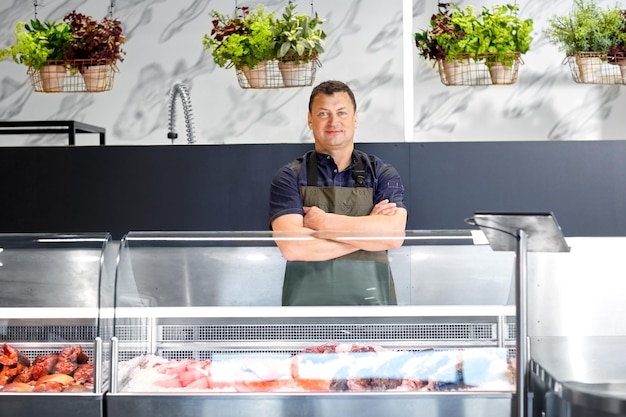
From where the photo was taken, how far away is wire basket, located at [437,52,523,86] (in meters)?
3.78

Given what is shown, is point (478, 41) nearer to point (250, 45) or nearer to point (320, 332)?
point (250, 45)

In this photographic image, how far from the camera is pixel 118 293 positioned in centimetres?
226

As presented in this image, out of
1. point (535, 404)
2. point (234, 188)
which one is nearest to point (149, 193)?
point (234, 188)

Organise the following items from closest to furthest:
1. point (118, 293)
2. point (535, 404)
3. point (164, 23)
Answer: point (535, 404), point (118, 293), point (164, 23)

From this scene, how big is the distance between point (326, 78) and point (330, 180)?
6.48 feet

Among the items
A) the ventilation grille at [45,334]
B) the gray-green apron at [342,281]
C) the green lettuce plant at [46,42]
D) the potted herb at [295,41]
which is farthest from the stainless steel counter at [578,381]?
the green lettuce plant at [46,42]

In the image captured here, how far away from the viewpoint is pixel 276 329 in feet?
7.72

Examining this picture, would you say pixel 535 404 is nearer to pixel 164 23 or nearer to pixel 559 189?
pixel 559 189

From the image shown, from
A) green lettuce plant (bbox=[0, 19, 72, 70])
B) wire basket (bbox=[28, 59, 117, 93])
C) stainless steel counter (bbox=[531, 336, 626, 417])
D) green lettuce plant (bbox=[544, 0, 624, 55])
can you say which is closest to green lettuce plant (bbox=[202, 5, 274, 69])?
wire basket (bbox=[28, 59, 117, 93])

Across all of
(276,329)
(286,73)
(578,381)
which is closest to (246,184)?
(286,73)

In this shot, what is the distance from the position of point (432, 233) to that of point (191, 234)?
2.18ft

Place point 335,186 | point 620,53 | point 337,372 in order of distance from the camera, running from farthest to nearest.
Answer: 1. point 620,53
2. point 335,186
3. point 337,372

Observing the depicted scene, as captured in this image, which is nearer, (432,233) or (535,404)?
(535,404)

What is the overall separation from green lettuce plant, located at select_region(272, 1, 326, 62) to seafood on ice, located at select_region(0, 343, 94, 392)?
1.77 meters
